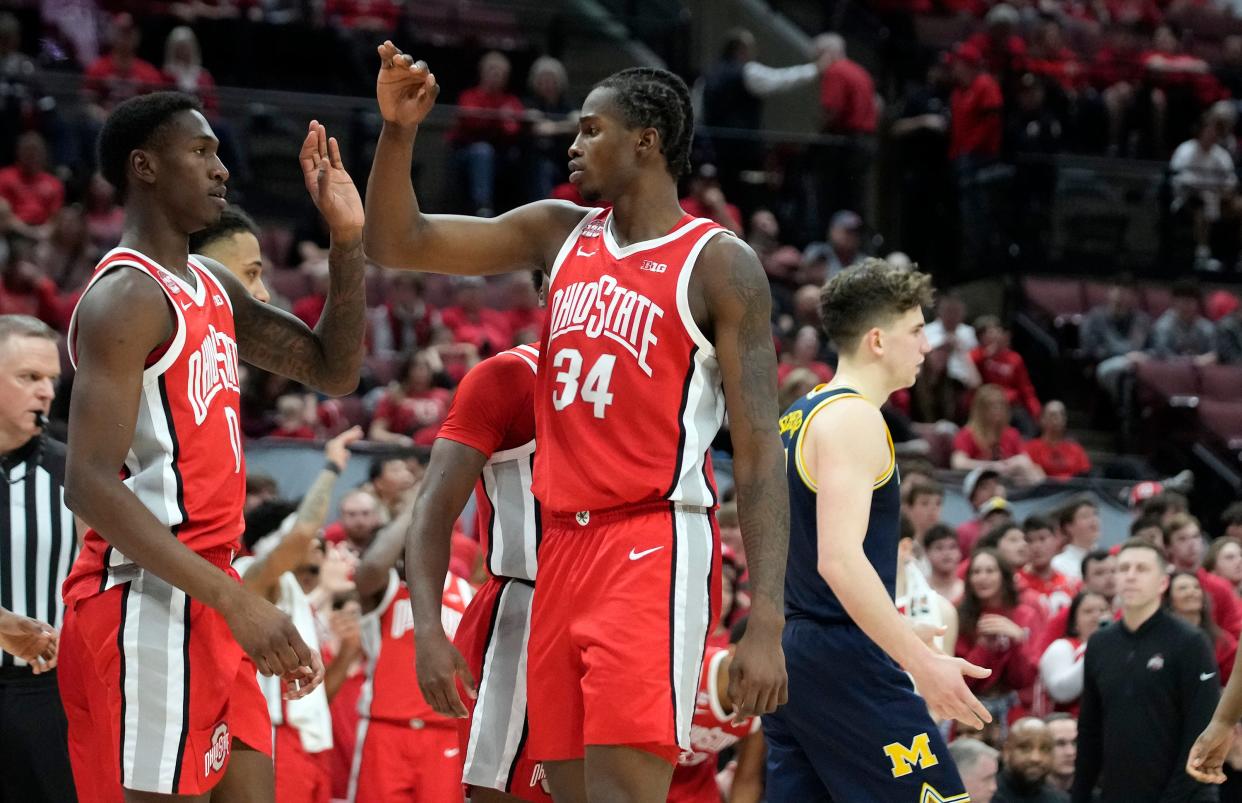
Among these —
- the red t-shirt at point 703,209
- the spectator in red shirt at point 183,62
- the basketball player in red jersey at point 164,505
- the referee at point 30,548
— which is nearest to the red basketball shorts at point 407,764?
the referee at point 30,548

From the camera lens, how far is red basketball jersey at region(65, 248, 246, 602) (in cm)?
413

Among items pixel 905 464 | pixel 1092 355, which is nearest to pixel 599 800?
pixel 905 464

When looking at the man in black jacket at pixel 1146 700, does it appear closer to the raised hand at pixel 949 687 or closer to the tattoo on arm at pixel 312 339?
the raised hand at pixel 949 687

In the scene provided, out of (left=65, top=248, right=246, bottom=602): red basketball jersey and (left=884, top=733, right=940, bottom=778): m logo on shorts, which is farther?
(left=884, top=733, right=940, bottom=778): m logo on shorts

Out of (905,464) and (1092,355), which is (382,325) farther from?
(1092,355)

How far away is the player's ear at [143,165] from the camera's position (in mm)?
4293

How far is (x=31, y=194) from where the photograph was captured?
13.5 m

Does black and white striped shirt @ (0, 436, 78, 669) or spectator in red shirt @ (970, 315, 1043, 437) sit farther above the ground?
black and white striped shirt @ (0, 436, 78, 669)

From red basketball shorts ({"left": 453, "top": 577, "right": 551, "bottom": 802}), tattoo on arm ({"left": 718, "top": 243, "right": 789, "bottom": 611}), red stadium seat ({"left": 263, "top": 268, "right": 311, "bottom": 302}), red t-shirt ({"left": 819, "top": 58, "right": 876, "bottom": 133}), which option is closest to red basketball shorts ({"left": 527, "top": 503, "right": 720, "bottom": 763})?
tattoo on arm ({"left": 718, "top": 243, "right": 789, "bottom": 611})

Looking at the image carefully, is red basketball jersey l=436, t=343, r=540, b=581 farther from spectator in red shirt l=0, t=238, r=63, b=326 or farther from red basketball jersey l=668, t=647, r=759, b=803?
spectator in red shirt l=0, t=238, r=63, b=326

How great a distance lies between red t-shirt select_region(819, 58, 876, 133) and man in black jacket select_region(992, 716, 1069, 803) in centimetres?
895

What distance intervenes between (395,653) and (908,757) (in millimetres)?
3142

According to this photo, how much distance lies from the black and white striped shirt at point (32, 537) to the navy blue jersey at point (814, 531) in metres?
2.38

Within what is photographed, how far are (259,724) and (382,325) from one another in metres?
9.24
